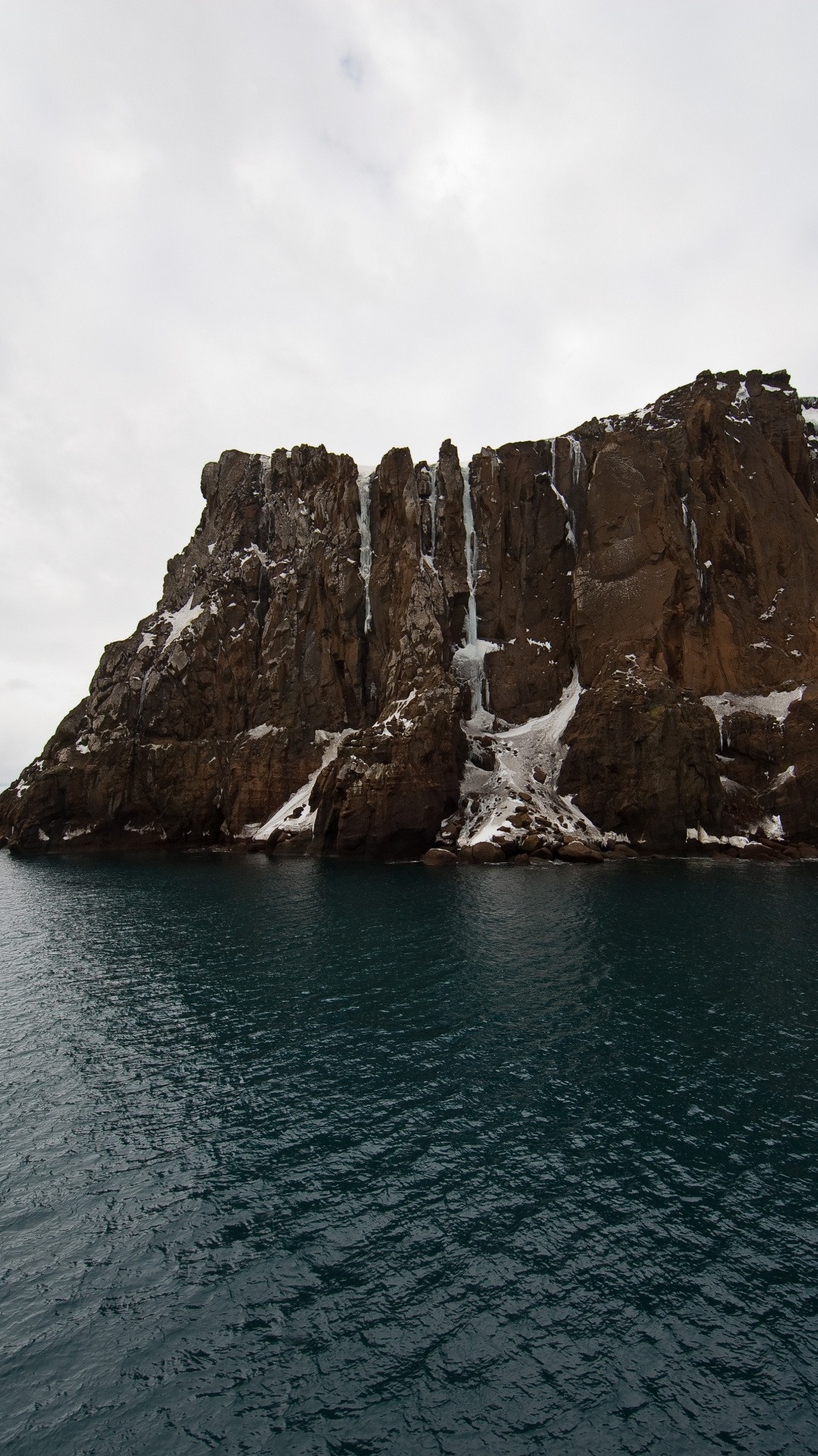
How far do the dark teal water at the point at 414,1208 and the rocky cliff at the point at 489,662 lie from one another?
1668 inches

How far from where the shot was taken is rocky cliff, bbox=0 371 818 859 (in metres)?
73.8

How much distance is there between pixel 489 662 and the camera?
308 feet

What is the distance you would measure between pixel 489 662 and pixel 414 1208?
81.8 meters

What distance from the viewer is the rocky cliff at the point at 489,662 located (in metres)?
73.8

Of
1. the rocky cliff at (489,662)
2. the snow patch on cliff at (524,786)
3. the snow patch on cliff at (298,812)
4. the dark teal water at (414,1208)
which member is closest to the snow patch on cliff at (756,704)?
the rocky cliff at (489,662)

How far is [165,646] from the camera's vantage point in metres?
102

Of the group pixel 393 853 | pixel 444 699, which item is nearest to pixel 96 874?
pixel 393 853

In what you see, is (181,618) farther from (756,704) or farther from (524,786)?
(756,704)

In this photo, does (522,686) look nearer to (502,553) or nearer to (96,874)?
(502,553)

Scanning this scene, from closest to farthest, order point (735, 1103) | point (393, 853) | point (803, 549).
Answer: point (735, 1103) < point (393, 853) < point (803, 549)

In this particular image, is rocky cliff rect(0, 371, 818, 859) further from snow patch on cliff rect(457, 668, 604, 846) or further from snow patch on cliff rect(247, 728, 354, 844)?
snow patch on cliff rect(247, 728, 354, 844)

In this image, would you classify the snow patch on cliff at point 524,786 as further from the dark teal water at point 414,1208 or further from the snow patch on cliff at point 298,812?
the dark teal water at point 414,1208

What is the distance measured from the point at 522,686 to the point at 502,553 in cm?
1941

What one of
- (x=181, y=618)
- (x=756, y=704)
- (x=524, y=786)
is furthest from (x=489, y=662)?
(x=181, y=618)
